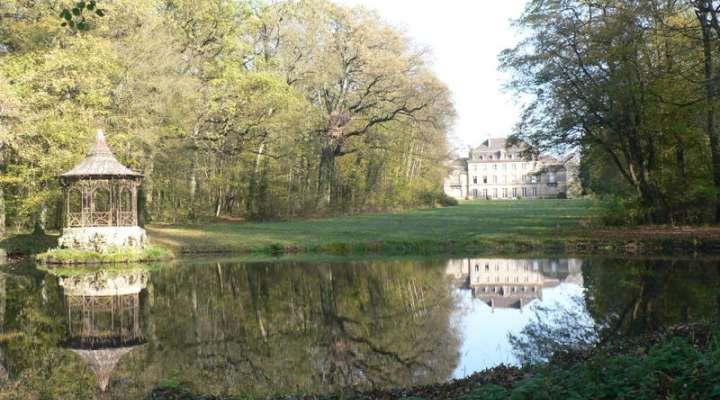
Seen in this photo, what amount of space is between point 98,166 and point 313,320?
47.5 feet

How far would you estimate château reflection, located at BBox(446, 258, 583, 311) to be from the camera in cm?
1334

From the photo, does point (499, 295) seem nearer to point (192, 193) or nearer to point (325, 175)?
point (192, 193)

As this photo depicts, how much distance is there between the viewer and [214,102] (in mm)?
33156

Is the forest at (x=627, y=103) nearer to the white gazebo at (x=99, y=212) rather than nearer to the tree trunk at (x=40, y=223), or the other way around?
the white gazebo at (x=99, y=212)

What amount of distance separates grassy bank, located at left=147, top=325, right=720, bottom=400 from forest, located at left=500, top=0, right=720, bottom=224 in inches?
648

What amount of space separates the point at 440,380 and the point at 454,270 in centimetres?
1044

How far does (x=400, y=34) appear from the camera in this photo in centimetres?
3725

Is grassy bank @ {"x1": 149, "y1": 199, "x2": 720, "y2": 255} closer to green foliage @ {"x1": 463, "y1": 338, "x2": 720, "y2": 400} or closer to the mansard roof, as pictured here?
green foliage @ {"x1": 463, "y1": 338, "x2": 720, "y2": 400}

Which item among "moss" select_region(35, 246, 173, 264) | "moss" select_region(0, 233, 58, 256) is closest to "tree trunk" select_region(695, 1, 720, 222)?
"moss" select_region(35, 246, 173, 264)

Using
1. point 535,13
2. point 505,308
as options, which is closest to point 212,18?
point 535,13

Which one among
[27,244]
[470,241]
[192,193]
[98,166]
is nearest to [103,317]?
[98,166]

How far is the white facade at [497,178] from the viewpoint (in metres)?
103

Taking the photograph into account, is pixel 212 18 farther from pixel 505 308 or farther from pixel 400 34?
pixel 505 308

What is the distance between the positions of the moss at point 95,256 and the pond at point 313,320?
280 centimetres
